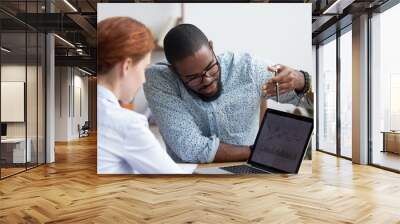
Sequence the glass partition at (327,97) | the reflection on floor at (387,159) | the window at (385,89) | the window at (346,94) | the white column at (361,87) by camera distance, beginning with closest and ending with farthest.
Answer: the window at (385,89)
the reflection on floor at (387,159)
the white column at (361,87)
the window at (346,94)
the glass partition at (327,97)

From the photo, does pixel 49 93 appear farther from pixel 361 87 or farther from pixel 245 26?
pixel 361 87

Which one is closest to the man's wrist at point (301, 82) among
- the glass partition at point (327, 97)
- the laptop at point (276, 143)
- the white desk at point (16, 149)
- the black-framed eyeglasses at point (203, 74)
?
the laptop at point (276, 143)

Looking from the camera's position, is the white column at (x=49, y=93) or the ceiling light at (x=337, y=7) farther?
the white column at (x=49, y=93)

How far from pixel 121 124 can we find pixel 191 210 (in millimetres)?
2379

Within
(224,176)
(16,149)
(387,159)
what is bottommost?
(224,176)

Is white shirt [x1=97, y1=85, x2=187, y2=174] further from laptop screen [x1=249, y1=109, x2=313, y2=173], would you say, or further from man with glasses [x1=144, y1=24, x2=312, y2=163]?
laptop screen [x1=249, y1=109, x2=313, y2=173]

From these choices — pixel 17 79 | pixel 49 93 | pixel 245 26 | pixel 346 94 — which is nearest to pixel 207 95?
pixel 245 26

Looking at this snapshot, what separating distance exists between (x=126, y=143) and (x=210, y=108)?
1355 millimetres

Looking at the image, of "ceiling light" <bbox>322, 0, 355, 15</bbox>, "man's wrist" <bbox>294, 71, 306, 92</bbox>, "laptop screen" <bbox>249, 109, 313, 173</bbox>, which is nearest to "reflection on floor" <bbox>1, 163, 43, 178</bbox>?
"laptop screen" <bbox>249, 109, 313, 173</bbox>

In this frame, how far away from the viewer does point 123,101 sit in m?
6.22

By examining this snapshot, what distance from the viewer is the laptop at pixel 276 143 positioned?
6246mm

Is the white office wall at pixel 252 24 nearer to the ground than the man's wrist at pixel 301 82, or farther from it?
farther from it

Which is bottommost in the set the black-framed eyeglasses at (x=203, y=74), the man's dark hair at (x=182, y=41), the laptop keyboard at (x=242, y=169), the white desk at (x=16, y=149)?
the laptop keyboard at (x=242, y=169)

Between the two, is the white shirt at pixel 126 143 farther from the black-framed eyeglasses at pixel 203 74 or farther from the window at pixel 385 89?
the window at pixel 385 89
